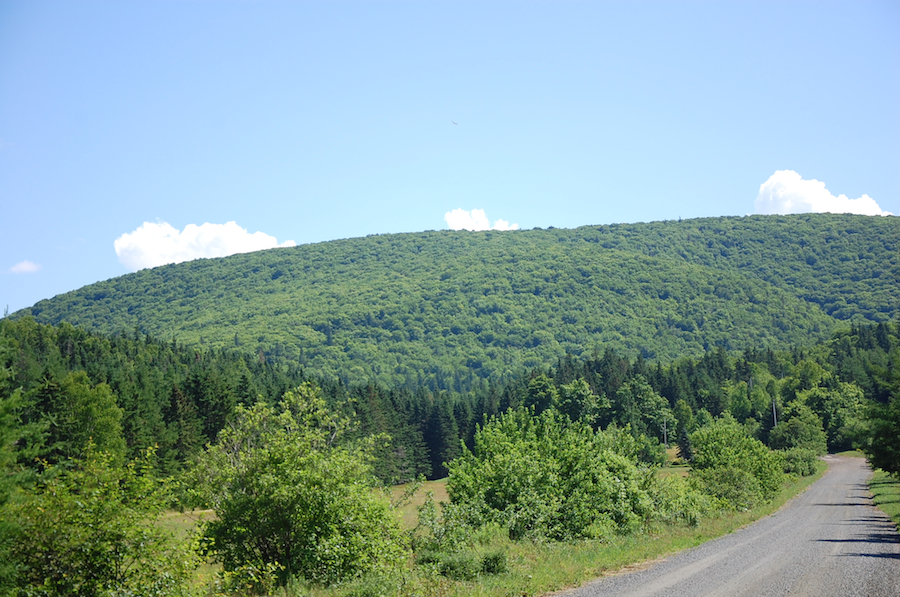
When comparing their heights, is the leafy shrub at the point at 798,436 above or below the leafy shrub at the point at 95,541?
below

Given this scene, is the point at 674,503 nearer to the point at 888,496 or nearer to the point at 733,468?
the point at 733,468

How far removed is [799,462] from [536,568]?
7149cm

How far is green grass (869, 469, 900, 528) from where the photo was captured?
37969mm

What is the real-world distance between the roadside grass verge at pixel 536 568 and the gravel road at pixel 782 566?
0.78 meters

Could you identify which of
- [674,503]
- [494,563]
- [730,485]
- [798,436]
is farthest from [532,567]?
[798,436]

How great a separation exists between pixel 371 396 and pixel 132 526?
328 feet

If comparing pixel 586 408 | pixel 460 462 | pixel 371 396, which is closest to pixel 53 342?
pixel 371 396

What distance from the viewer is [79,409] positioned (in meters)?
59.7

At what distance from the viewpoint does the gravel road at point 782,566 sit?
15.7 meters

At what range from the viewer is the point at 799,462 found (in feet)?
258

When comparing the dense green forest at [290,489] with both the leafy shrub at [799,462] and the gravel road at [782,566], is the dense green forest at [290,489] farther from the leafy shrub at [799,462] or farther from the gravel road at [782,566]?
the leafy shrub at [799,462]

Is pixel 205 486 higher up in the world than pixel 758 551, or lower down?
higher up

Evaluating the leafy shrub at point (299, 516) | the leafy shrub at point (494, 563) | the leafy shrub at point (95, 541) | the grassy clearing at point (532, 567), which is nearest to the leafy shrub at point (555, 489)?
the grassy clearing at point (532, 567)

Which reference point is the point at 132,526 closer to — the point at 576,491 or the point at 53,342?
the point at 576,491
